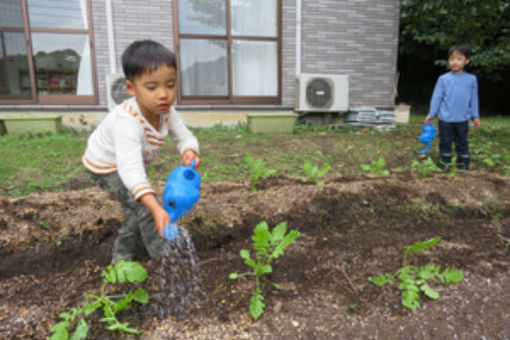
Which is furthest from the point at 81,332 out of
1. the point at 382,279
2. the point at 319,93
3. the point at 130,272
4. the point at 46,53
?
the point at 46,53

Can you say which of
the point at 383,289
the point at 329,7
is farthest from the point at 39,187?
the point at 329,7

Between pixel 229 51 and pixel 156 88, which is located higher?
pixel 229 51

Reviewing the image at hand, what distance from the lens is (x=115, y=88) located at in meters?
6.57

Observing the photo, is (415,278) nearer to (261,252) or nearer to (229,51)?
(261,252)

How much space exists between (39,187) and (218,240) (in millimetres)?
2217

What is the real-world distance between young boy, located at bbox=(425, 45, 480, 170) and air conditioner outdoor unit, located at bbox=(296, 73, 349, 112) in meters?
3.30

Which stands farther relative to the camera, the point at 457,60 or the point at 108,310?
the point at 457,60

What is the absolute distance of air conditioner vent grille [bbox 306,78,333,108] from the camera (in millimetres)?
7195

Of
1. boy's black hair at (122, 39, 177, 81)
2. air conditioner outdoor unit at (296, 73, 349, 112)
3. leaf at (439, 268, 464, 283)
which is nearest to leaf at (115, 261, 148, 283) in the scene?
boy's black hair at (122, 39, 177, 81)

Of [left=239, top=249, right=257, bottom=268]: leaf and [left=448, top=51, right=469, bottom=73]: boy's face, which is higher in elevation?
[left=448, top=51, right=469, bottom=73]: boy's face

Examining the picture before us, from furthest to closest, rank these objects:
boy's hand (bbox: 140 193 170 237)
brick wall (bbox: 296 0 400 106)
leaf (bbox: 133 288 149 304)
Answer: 1. brick wall (bbox: 296 0 400 106)
2. leaf (bbox: 133 288 149 304)
3. boy's hand (bbox: 140 193 170 237)

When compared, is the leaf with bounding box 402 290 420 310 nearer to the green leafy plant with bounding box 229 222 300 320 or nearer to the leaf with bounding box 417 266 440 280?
the leaf with bounding box 417 266 440 280

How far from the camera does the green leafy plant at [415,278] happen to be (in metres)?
1.69

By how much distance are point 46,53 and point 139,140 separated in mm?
6932
